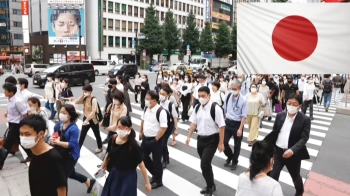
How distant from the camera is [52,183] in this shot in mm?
3174

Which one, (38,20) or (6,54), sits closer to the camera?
(38,20)

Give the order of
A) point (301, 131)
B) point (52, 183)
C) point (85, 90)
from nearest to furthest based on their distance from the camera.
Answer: point (52, 183)
point (301, 131)
point (85, 90)

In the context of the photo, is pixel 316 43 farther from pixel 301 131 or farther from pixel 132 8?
pixel 132 8

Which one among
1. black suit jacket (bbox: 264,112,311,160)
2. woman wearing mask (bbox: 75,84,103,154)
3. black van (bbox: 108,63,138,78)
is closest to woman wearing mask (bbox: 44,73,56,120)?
woman wearing mask (bbox: 75,84,103,154)

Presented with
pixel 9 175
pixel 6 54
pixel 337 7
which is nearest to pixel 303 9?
pixel 337 7

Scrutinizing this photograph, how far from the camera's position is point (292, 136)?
478 centimetres

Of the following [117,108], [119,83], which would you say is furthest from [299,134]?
[119,83]

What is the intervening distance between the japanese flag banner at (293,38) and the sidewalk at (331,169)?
290 centimetres

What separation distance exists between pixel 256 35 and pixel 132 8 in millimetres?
59118

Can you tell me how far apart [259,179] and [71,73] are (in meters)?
23.4

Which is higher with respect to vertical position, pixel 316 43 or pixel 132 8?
pixel 132 8

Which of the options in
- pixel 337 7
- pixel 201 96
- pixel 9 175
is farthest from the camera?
pixel 9 175

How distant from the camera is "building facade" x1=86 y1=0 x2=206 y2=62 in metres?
54.6

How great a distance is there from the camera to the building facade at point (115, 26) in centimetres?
5456
